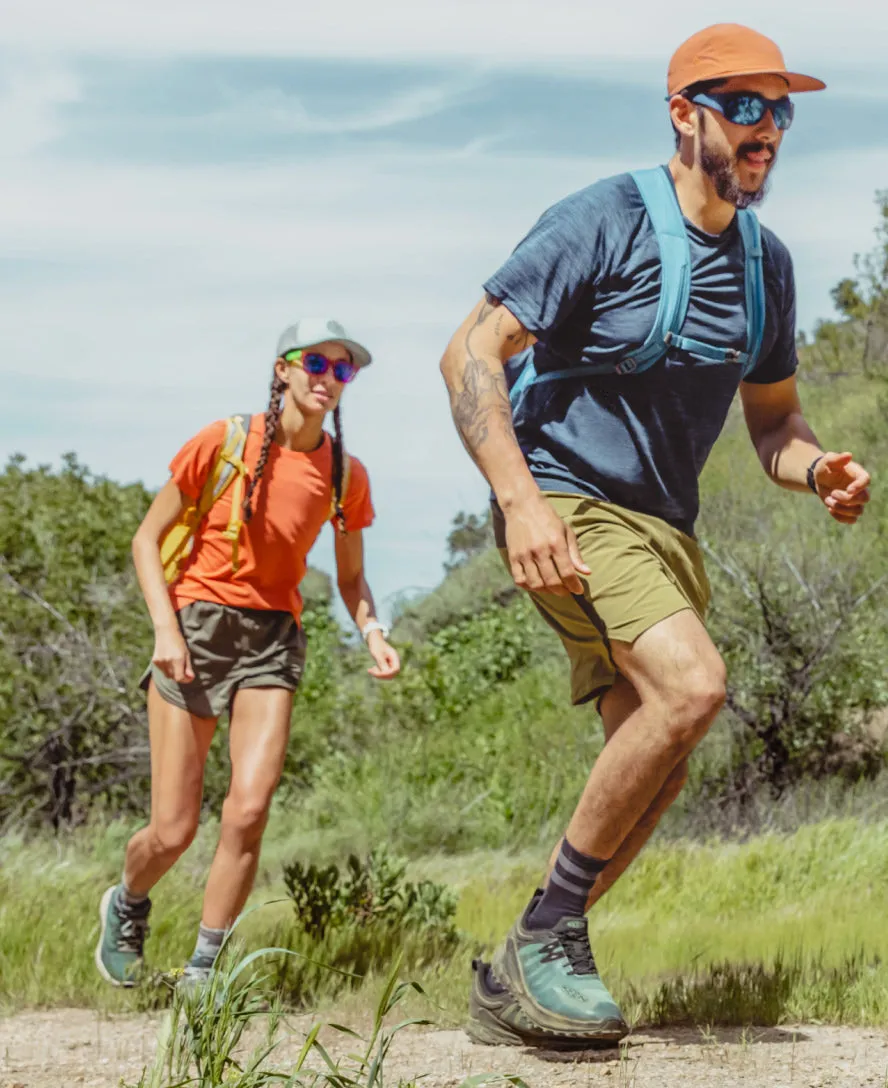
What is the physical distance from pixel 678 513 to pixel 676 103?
3.72 feet

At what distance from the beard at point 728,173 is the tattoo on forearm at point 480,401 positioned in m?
0.68

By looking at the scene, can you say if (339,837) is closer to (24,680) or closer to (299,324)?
(24,680)

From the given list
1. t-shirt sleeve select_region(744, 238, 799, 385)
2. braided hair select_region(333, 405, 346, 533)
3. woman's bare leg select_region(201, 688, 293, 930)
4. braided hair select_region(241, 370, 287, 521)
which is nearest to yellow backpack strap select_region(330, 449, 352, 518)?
braided hair select_region(333, 405, 346, 533)

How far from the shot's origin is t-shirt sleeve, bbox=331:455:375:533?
561 cm

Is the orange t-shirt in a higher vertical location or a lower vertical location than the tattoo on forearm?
lower

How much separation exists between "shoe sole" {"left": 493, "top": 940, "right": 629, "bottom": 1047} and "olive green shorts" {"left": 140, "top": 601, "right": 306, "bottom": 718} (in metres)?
1.55

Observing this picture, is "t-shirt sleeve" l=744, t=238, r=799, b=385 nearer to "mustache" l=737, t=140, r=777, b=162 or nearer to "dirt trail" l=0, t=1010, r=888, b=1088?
"mustache" l=737, t=140, r=777, b=162

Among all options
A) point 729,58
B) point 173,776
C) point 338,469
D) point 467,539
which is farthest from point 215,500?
point 467,539

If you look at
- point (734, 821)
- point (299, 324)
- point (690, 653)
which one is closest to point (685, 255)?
point (690, 653)

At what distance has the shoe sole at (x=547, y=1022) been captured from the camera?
3.90 metres

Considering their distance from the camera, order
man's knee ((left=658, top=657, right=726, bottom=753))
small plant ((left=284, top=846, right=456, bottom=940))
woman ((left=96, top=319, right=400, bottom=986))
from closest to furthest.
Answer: man's knee ((left=658, top=657, right=726, bottom=753))
woman ((left=96, top=319, right=400, bottom=986))
small plant ((left=284, top=846, right=456, bottom=940))

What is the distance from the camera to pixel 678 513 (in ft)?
14.3

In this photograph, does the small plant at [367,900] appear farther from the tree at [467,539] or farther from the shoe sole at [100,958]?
the tree at [467,539]

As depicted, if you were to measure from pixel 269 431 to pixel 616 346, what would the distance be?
67.4 inches
